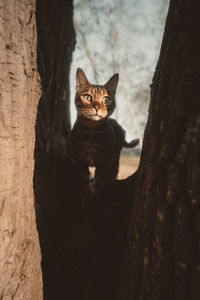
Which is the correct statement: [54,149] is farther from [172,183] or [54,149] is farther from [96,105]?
[172,183]

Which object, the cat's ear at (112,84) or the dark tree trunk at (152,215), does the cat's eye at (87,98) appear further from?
the dark tree trunk at (152,215)

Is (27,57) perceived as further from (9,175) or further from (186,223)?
(186,223)

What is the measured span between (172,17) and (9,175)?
92 centimetres

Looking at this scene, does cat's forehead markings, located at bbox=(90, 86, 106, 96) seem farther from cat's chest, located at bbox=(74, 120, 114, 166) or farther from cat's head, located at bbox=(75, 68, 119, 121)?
cat's chest, located at bbox=(74, 120, 114, 166)

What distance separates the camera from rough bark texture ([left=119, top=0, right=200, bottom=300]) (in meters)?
0.60

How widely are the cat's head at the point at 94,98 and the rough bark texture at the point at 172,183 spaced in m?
1.07

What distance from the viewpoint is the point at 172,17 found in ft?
2.54

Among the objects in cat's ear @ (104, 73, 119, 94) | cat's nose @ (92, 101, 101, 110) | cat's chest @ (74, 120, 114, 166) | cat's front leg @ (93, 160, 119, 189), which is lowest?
cat's front leg @ (93, 160, 119, 189)

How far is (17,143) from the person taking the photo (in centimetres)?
72

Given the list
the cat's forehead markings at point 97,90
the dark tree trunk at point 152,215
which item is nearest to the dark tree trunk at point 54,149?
the dark tree trunk at point 152,215

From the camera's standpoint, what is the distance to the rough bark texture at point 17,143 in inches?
25.5

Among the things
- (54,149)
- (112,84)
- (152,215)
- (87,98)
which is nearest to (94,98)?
(87,98)

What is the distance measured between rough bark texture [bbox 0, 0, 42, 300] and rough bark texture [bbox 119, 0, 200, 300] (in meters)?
0.46

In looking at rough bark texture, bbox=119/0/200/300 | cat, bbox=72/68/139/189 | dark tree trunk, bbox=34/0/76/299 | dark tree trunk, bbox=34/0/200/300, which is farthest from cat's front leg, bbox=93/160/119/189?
rough bark texture, bbox=119/0/200/300
